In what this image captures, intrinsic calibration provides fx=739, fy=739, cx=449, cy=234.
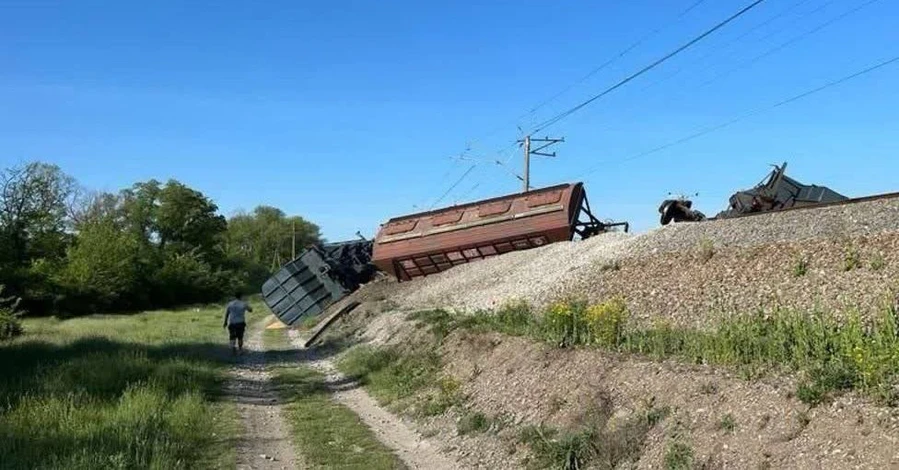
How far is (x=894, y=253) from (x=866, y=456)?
7.42 metres

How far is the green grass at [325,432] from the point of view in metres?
9.41

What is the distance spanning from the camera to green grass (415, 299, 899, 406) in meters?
6.62

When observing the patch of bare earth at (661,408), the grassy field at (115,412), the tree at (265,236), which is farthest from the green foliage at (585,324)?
the tree at (265,236)

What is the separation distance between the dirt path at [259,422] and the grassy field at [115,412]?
256 millimetres

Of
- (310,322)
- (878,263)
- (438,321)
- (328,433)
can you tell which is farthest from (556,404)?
(310,322)

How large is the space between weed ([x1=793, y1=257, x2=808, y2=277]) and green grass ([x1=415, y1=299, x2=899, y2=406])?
311cm

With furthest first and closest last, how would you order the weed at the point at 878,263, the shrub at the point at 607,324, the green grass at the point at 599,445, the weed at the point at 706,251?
1. the weed at the point at 706,251
2. the weed at the point at 878,263
3. the shrub at the point at 607,324
4. the green grass at the point at 599,445

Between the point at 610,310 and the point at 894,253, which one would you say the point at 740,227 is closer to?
the point at 894,253

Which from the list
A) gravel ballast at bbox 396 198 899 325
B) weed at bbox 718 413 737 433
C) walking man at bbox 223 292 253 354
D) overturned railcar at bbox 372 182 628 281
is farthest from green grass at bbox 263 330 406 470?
overturned railcar at bbox 372 182 628 281

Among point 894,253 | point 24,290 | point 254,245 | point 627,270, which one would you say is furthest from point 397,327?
point 254,245

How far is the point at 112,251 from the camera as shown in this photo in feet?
189

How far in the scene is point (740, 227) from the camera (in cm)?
1688

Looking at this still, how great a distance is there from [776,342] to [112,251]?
189 feet

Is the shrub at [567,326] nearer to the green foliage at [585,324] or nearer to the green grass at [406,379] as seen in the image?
the green foliage at [585,324]
